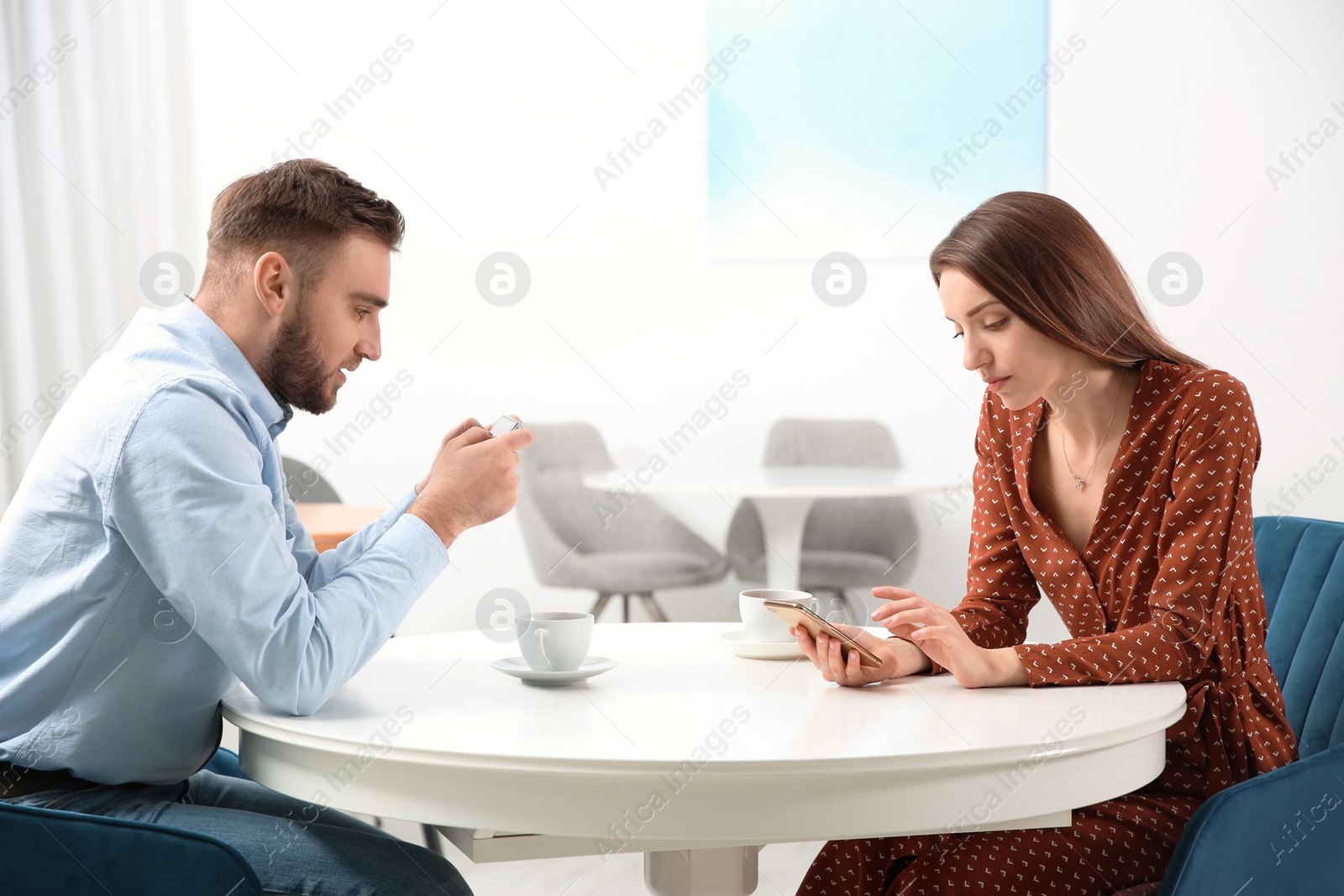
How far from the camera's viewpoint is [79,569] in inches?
46.3

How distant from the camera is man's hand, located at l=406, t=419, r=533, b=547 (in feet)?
4.36

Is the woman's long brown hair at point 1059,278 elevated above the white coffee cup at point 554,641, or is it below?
above

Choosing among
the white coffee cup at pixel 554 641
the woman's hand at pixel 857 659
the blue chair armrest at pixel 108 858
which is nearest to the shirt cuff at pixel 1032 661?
the woman's hand at pixel 857 659

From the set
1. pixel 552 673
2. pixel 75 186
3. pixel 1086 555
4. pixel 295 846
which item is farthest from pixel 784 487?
pixel 75 186

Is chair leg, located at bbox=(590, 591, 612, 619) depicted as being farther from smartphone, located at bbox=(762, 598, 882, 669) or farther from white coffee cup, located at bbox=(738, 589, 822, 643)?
smartphone, located at bbox=(762, 598, 882, 669)

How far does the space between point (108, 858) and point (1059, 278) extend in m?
1.29

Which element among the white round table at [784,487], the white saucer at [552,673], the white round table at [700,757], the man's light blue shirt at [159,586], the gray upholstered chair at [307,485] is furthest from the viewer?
the gray upholstered chair at [307,485]

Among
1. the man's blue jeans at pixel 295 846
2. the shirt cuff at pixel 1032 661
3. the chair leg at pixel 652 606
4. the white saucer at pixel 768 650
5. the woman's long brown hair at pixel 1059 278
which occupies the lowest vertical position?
the chair leg at pixel 652 606

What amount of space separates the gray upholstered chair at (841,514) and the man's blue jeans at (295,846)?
259 cm

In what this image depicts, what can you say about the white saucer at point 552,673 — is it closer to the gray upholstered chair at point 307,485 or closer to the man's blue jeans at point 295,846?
the man's blue jeans at point 295,846

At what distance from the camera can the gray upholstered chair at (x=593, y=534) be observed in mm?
3768

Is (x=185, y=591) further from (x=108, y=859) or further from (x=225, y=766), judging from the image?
(x=225, y=766)

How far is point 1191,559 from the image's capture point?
134cm

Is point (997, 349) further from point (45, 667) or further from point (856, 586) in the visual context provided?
point (856, 586)
